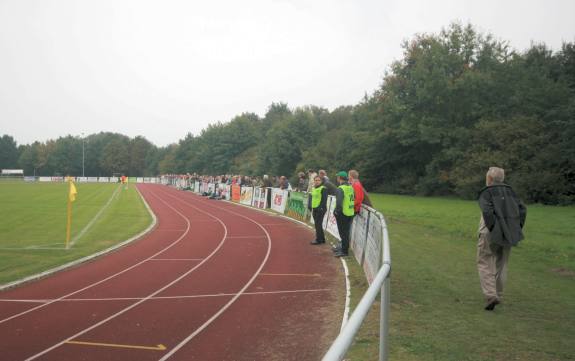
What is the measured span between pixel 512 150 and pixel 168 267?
26092mm

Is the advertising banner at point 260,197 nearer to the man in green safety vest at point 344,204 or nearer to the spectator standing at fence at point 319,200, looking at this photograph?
the spectator standing at fence at point 319,200

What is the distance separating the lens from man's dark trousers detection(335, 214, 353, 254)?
11180 millimetres

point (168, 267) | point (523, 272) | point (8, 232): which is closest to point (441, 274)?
point (523, 272)

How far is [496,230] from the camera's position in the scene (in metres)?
6.40

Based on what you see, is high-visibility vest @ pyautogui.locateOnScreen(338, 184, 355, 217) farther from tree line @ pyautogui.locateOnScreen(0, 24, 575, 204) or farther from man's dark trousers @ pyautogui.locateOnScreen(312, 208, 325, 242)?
tree line @ pyautogui.locateOnScreen(0, 24, 575, 204)

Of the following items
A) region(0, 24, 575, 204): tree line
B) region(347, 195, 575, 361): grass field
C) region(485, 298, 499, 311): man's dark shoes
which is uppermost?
region(0, 24, 575, 204): tree line

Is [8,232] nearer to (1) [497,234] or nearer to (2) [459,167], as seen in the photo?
(1) [497,234]

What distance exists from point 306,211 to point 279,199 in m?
4.84

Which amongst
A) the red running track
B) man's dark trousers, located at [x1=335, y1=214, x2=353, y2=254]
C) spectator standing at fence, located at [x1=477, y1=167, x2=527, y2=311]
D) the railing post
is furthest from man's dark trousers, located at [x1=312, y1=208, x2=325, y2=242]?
the railing post

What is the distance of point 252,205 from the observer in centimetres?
2941

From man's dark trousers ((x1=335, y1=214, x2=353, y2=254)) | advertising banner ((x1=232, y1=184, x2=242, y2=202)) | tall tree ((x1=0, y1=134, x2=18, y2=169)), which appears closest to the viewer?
man's dark trousers ((x1=335, y1=214, x2=353, y2=254))

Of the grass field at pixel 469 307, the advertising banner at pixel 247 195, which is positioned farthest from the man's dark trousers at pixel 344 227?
the advertising banner at pixel 247 195

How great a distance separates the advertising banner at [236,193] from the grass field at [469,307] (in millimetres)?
20201

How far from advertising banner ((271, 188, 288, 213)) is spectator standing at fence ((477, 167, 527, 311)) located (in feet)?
56.4
